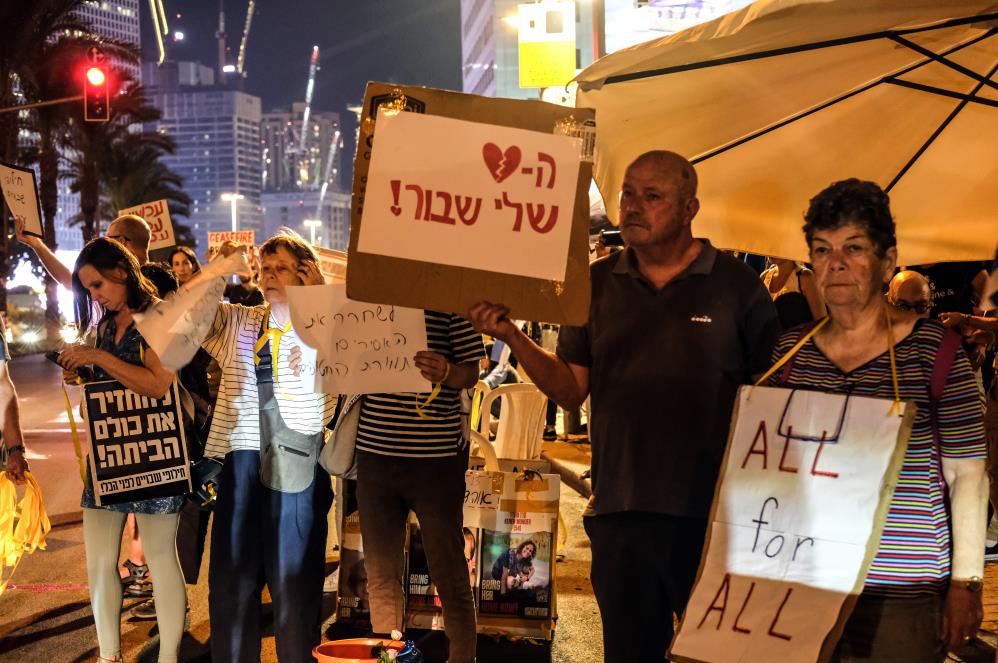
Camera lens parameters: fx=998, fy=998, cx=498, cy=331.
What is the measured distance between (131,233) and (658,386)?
4.17 metres

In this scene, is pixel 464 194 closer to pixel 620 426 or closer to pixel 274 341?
pixel 620 426

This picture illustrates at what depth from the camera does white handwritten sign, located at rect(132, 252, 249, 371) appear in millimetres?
4457

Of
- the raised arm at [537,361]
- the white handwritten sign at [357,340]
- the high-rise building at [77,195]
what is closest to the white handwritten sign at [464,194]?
the raised arm at [537,361]

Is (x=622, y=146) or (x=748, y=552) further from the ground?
(x=622, y=146)

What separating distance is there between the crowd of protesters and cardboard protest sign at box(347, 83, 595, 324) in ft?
0.49

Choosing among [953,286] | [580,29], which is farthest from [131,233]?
[580,29]

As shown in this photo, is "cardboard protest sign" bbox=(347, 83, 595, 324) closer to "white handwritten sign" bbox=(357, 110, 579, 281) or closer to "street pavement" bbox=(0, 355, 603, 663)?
"white handwritten sign" bbox=(357, 110, 579, 281)

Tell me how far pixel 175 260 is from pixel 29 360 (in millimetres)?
29620

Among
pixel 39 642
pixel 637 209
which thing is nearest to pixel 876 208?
pixel 637 209

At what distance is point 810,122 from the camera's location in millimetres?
4086

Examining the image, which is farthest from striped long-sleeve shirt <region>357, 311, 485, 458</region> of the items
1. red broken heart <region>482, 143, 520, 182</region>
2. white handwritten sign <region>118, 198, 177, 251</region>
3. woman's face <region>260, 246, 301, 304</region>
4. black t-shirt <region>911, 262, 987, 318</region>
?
white handwritten sign <region>118, 198, 177, 251</region>

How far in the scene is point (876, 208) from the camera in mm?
2959

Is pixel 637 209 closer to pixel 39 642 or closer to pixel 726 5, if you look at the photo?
pixel 39 642

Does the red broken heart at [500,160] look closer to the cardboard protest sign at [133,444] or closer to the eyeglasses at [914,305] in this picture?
the cardboard protest sign at [133,444]
